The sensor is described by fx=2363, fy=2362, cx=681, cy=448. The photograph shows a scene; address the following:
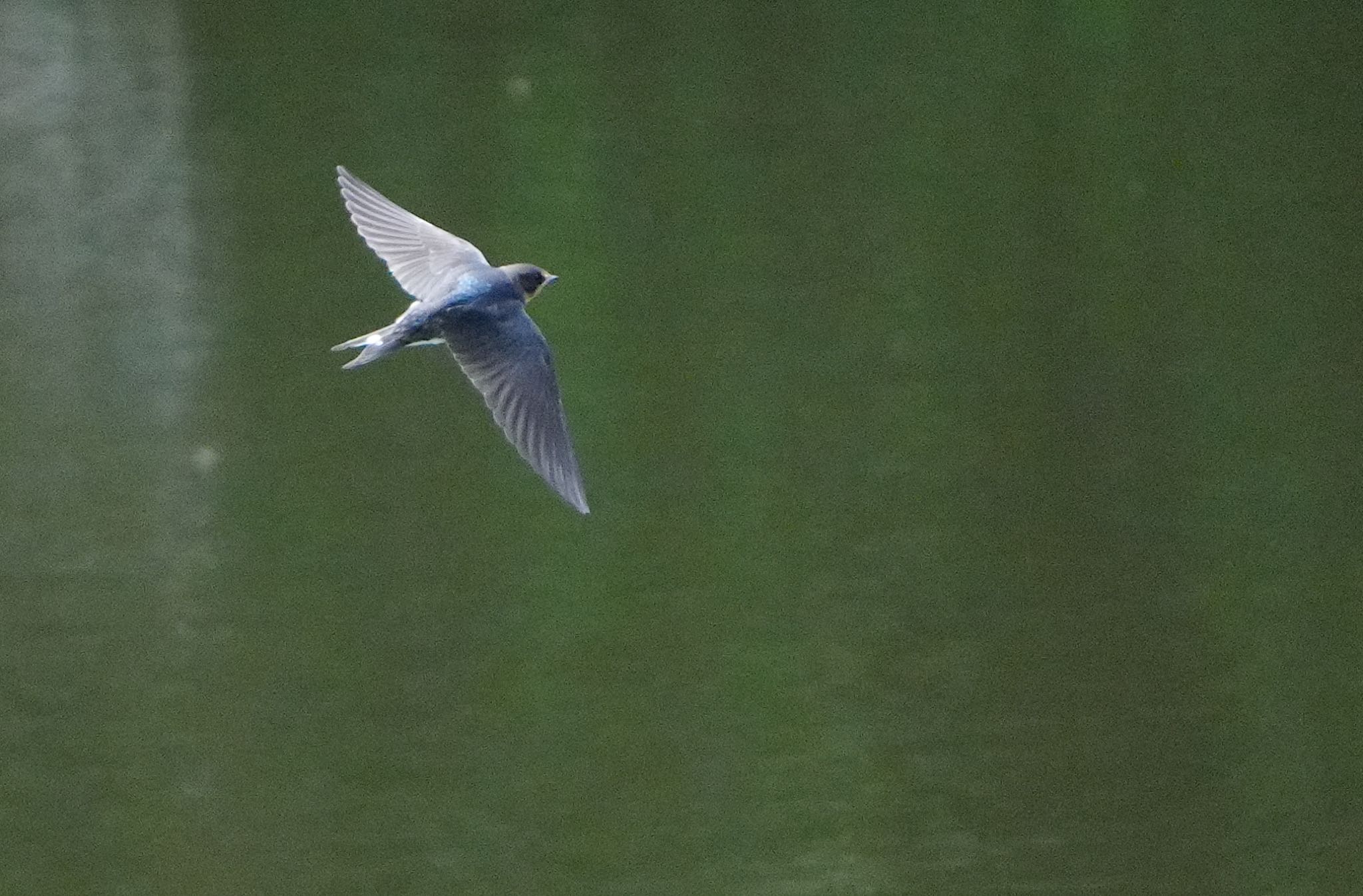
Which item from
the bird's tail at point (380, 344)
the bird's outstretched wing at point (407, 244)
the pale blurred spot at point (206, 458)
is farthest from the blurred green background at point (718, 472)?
the bird's tail at point (380, 344)

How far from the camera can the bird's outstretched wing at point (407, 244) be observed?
2.39 meters

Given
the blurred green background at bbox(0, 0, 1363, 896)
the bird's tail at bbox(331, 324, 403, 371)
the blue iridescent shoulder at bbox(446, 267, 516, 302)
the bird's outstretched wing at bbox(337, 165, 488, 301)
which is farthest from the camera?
the blurred green background at bbox(0, 0, 1363, 896)

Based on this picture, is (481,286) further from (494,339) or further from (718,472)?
(718,472)

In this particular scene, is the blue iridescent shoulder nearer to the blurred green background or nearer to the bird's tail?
the bird's tail

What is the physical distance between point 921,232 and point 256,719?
146cm

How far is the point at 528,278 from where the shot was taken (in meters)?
2.39

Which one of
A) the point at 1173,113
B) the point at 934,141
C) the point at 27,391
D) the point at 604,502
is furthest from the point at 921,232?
the point at 27,391

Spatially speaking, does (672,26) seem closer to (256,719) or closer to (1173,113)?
(1173,113)

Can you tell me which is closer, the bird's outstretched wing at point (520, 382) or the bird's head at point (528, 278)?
the bird's outstretched wing at point (520, 382)

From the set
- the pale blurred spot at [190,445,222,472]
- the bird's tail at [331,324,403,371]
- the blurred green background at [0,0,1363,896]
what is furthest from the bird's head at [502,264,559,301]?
the pale blurred spot at [190,445,222,472]

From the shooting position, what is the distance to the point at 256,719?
9.87 feet

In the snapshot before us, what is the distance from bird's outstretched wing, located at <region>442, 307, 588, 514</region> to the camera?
2158 millimetres

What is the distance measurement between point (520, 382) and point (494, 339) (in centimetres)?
6

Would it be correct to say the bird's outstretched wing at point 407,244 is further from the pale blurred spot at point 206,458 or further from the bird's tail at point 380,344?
the pale blurred spot at point 206,458
